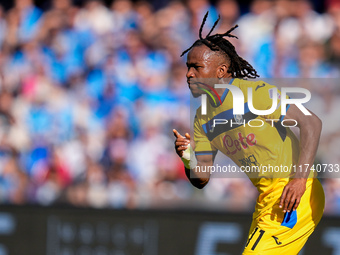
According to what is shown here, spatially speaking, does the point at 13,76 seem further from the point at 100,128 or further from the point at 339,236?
the point at 339,236

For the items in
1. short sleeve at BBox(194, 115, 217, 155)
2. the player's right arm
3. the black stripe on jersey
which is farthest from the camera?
short sleeve at BBox(194, 115, 217, 155)

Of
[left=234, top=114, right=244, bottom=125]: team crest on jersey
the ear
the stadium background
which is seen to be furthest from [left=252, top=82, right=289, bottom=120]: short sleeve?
the stadium background

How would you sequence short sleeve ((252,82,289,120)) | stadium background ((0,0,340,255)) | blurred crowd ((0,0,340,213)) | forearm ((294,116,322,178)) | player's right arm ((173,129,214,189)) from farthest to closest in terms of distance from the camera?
1. blurred crowd ((0,0,340,213))
2. stadium background ((0,0,340,255))
3. player's right arm ((173,129,214,189))
4. short sleeve ((252,82,289,120))
5. forearm ((294,116,322,178))

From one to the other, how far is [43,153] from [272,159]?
4.84m

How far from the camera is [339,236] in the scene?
21.6ft

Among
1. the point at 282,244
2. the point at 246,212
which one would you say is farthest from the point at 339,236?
the point at 282,244

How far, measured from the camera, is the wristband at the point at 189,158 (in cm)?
355

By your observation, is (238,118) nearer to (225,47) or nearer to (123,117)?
(225,47)

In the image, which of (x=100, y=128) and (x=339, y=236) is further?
(x=100, y=128)

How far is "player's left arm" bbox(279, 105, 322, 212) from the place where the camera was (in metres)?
3.36

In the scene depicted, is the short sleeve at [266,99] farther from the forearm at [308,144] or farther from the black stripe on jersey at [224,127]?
the forearm at [308,144]

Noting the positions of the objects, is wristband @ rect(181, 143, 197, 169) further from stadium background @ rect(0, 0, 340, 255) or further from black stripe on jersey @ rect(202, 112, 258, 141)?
stadium background @ rect(0, 0, 340, 255)

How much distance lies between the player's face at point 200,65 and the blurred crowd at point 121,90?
364 centimetres

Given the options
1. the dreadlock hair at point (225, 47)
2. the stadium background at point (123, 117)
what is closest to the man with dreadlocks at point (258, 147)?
the dreadlock hair at point (225, 47)
